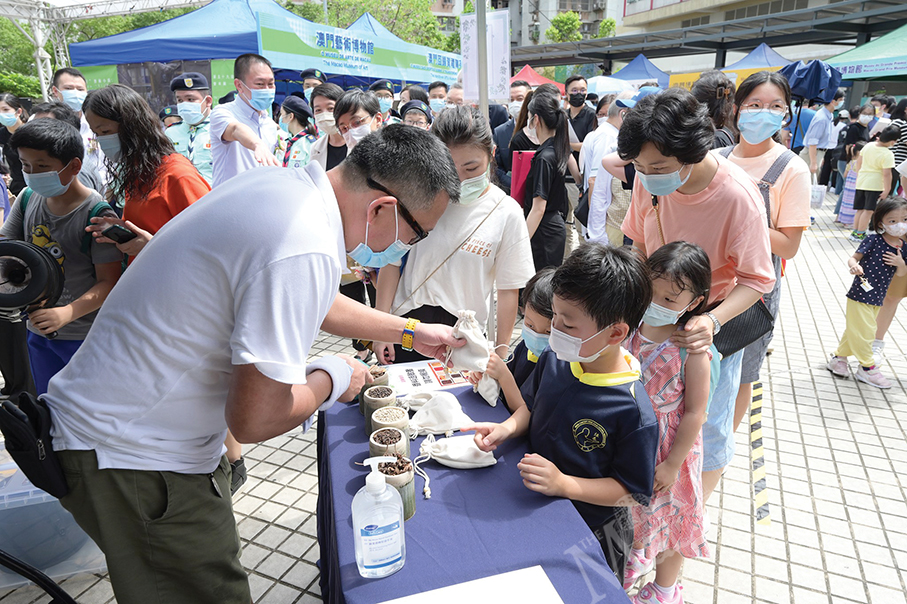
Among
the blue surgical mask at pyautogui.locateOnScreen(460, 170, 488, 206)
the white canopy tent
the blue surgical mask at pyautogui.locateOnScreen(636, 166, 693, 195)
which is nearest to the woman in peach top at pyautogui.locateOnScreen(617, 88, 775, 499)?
the blue surgical mask at pyautogui.locateOnScreen(636, 166, 693, 195)

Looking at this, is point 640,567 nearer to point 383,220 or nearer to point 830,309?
point 383,220

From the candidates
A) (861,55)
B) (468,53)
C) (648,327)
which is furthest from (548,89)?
(861,55)

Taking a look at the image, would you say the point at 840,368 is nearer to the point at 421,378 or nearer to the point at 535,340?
the point at 535,340

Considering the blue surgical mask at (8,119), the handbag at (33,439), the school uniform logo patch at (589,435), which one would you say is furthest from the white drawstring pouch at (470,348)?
the blue surgical mask at (8,119)

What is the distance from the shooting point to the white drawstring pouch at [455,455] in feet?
5.42

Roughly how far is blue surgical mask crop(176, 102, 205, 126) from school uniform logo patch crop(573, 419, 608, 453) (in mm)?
5416

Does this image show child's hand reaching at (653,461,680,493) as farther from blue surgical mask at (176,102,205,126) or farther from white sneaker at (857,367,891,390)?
blue surgical mask at (176,102,205,126)

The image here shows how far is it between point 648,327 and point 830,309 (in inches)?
194

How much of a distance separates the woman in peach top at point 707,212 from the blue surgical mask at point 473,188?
670 mm

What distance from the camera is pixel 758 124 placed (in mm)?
2590

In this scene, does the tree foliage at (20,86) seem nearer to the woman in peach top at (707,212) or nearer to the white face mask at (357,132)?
the white face mask at (357,132)

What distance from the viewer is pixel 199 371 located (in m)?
1.27

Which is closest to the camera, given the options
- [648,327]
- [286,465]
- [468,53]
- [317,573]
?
[648,327]

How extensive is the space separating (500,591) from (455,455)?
19.2 inches
